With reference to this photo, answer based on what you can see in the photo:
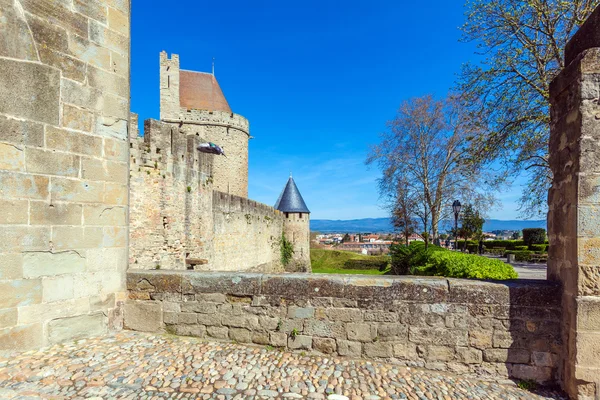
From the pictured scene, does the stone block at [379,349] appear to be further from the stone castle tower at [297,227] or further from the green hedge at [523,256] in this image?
the green hedge at [523,256]

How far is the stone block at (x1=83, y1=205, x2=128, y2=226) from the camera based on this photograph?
11.1 ft

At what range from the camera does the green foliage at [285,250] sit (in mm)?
23047

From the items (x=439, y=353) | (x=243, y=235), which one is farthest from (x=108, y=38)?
(x=243, y=235)

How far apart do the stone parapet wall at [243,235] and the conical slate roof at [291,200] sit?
292 centimetres

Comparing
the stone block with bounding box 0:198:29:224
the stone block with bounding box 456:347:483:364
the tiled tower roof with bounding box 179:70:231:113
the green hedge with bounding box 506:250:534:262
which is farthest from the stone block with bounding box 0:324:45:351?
the green hedge with bounding box 506:250:534:262

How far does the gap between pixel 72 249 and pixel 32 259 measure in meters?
0.33

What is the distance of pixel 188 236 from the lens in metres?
9.52

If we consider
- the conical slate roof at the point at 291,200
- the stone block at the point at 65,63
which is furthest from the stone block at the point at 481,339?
the conical slate roof at the point at 291,200

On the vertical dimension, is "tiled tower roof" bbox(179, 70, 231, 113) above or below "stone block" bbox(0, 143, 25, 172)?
above

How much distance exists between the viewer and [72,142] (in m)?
3.26

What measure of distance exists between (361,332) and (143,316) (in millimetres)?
2543

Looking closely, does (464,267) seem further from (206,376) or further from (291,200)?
(291,200)

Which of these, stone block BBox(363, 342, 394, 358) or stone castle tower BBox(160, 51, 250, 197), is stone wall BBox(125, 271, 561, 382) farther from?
stone castle tower BBox(160, 51, 250, 197)

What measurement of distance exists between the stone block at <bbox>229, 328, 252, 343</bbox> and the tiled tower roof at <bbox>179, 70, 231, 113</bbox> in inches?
889
